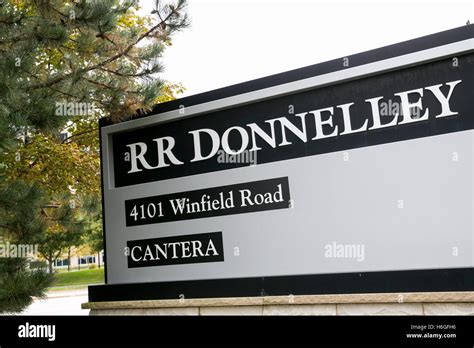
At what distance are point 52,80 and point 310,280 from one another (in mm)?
3162

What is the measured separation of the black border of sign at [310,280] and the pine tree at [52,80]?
1.57 feet

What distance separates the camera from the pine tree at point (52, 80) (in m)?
4.87

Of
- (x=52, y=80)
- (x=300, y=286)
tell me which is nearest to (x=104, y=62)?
(x=52, y=80)

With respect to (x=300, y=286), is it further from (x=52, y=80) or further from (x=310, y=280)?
(x=52, y=80)

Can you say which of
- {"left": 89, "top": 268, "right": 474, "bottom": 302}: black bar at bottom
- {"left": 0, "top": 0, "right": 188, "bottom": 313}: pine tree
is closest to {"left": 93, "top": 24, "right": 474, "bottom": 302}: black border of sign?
{"left": 89, "top": 268, "right": 474, "bottom": 302}: black bar at bottom

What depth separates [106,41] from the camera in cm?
570

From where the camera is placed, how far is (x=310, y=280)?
4406mm

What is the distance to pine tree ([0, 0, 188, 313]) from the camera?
4871mm

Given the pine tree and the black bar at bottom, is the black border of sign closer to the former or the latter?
the black bar at bottom

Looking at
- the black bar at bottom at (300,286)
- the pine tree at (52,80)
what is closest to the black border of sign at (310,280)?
the black bar at bottom at (300,286)

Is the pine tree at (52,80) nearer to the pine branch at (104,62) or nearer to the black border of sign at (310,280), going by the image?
the pine branch at (104,62)

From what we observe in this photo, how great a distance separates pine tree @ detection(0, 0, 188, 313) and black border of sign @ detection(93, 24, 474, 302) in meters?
0.48
